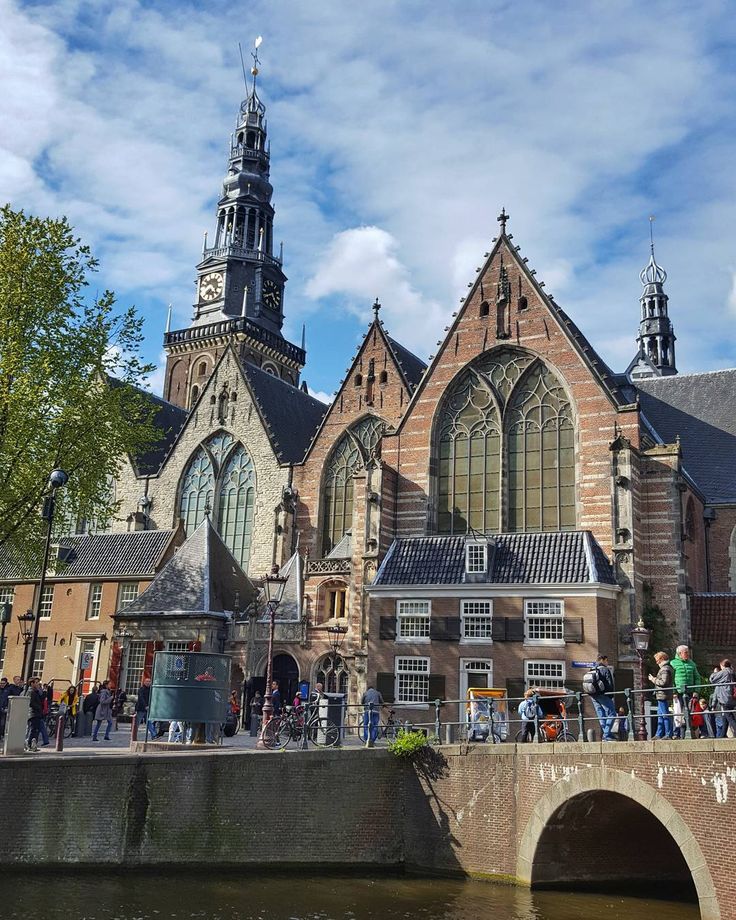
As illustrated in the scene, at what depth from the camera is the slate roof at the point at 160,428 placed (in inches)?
1810

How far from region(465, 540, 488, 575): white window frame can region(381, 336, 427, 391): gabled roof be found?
1179 centimetres

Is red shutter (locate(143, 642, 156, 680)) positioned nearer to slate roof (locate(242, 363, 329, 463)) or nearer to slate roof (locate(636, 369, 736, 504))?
slate roof (locate(242, 363, 329, 463))

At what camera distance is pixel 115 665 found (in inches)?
1276

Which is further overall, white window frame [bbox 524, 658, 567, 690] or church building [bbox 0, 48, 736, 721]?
church building [bbox 0, 48, 736, 721]

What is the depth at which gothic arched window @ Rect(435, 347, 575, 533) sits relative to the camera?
33.0 meters

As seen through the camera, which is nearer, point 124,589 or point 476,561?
point 476,561

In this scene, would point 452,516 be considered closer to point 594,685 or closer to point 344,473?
point 344,473

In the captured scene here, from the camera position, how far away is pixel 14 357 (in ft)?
82.8

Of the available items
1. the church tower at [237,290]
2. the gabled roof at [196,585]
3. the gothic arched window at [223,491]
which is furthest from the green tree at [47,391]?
the church tower at [237,290]

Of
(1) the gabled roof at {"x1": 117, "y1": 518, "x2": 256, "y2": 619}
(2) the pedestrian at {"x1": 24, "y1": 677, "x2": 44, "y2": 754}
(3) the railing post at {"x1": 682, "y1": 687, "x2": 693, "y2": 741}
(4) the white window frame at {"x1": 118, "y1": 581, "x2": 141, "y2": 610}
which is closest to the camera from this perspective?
(3) the railing post at {"x1": 682, "y1": 687, "x2": 693, "y2": 741}

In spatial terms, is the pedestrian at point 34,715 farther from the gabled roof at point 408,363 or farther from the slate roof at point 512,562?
the gabled roof at point 408,363

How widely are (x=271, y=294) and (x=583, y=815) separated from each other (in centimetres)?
5232

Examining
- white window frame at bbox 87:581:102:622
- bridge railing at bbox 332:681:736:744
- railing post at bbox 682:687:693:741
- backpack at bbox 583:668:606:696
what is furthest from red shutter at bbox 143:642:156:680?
railing post at bbox 682:687:693:741

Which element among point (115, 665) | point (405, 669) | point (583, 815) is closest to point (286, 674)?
point (115, 665)
